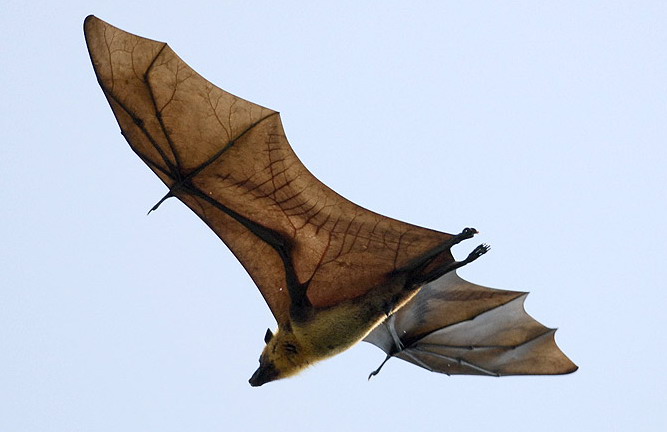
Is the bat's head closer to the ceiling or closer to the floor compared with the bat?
closer to the floor

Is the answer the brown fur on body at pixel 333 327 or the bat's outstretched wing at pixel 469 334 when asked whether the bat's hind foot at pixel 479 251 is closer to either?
the brown fur on body at pixel 333 327

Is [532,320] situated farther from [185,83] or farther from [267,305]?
[185,83]

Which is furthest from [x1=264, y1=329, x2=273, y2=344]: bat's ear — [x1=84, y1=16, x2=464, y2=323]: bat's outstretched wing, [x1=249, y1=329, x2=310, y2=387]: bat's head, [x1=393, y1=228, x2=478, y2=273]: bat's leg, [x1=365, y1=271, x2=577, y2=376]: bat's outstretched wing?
[x1=365, y1=271, x2=577, y2=376]: bat's outstretched wing

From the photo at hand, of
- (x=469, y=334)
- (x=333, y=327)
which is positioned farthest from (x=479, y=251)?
(x=469, y=334)

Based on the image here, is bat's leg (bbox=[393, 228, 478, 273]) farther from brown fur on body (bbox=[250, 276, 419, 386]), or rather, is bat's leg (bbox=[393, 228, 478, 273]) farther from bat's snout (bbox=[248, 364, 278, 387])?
bat's snout (bbox=[248, 364, 278, 387])

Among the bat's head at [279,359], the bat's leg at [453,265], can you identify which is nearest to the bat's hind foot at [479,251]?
the bat's leg at [453,265]

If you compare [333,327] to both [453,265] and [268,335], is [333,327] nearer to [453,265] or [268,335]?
[268,335]
